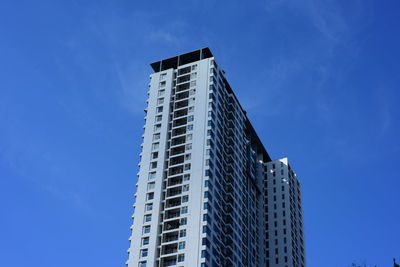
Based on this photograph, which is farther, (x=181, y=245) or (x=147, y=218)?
(x=147, y=218)

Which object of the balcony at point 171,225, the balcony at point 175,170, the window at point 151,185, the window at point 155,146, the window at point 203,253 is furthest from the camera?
the window at point 155,146

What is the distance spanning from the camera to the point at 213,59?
12550 centimetres

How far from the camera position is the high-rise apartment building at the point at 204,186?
10550cm

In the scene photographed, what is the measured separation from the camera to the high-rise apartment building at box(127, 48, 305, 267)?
10550 centimetres

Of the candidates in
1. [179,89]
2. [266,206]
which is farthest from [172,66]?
[266,206]

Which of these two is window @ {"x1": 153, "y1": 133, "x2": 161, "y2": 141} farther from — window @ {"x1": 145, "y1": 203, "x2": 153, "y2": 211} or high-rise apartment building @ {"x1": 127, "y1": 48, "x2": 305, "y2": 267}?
window @ {"x1": 145, "y1": 203, "x2": 153, "y2": 211}

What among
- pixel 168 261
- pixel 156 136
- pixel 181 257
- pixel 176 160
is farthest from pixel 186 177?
pixel 168 261

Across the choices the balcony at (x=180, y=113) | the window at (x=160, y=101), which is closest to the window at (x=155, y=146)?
the balcony at (x=180, y=113)

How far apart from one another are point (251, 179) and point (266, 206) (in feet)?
31.4

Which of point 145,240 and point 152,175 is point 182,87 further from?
point 145,240

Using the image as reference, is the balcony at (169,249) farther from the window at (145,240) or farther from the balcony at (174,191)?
the balcony at (174,191)

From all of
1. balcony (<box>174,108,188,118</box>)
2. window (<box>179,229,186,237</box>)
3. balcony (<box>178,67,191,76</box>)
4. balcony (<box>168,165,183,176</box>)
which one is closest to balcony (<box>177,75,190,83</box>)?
balcony (<box>178,67,191,76</box>)

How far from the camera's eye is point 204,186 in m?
109

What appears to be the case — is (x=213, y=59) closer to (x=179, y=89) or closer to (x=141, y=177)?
(x=179, y=89)
